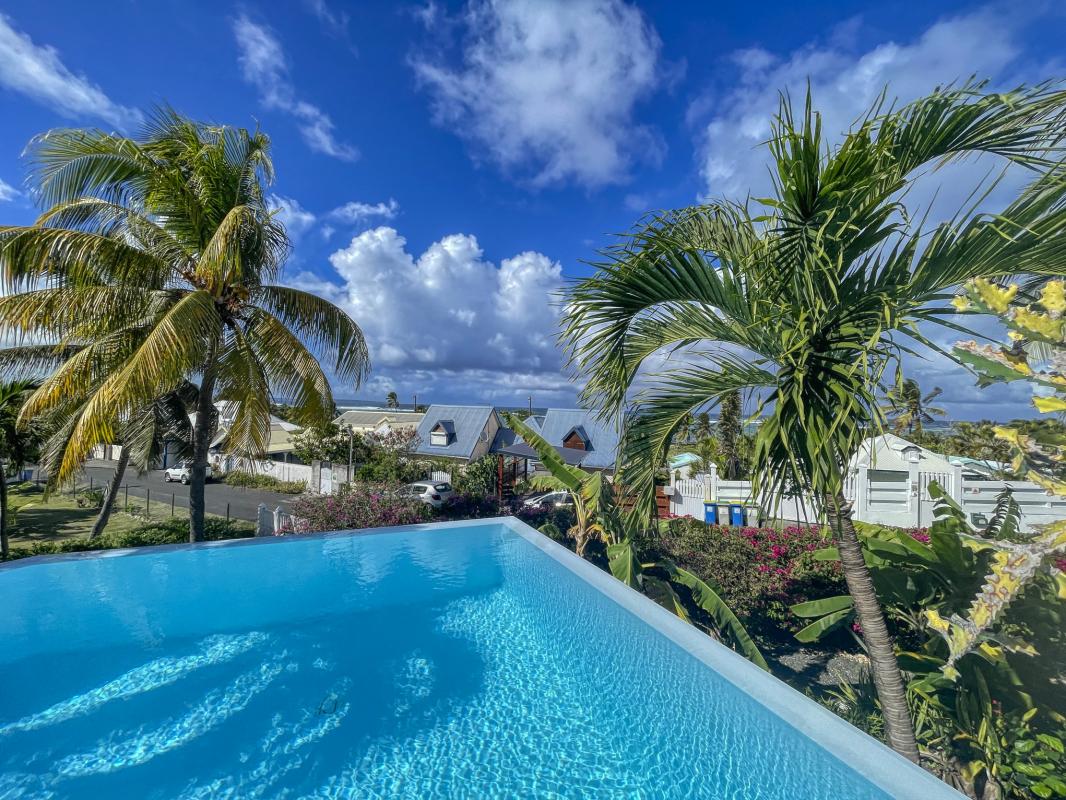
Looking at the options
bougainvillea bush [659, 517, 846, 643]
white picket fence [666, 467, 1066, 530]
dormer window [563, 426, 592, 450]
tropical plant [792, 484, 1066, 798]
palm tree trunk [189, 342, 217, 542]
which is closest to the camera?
tropical plant [792, 484, 1066, 798]

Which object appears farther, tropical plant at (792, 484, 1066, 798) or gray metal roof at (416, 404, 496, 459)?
gray metal roof at (416, 404, 496, 459)

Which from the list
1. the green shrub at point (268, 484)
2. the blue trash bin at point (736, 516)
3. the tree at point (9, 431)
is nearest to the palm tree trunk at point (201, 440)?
the tree at point (9, 431)

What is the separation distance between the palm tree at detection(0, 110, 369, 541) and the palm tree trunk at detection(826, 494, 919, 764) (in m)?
8.04

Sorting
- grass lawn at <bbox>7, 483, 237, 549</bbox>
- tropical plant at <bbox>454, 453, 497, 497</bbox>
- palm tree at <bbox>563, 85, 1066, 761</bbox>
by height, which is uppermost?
palm tree at <bbox>563, 85, 1066, 761</bbox>

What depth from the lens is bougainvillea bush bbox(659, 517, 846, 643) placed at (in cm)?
713

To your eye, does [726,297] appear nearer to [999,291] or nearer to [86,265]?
[999,291]

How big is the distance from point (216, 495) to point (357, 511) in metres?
19.7

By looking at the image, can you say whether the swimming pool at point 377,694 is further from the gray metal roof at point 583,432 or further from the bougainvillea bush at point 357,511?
the gray metal roof at point 583,432

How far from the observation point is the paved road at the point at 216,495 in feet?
69.1

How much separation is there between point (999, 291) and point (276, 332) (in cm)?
916

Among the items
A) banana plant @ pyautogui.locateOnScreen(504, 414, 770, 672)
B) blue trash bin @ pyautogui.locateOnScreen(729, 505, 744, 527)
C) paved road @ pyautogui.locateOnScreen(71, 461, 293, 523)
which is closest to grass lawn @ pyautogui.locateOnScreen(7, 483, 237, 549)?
→ paved road @ pyautogui.locateOnScreen(71, 461, 293, 523)

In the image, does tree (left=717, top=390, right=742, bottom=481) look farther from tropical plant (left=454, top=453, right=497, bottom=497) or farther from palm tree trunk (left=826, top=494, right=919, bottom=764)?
palm tree trunk (left=826, top=494, right=919, bottom=764)

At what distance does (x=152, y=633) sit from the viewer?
21.1 feet

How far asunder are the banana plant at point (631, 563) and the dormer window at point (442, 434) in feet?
69.9
